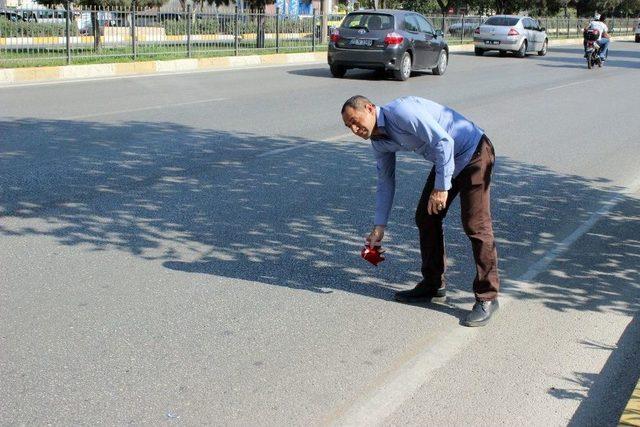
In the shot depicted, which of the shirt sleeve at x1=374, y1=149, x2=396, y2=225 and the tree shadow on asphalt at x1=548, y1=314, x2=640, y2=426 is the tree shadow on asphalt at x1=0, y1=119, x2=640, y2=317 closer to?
the shirt sleeve at x1=374, y1=149, x2=396, y2=225

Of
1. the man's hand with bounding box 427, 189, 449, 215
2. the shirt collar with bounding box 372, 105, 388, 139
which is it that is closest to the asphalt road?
the man's hand with bounding box 427, 189, 449, 215

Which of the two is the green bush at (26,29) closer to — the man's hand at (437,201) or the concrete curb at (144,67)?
the concrete curb at (144,67)

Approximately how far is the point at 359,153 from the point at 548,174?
7.25 ft

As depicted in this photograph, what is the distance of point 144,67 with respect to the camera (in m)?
21.2

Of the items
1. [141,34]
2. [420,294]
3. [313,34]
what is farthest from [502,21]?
[420,294]

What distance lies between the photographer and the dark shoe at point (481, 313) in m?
5.11

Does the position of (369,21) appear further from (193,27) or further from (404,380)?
(404,380)

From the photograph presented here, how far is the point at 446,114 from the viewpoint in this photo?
489 cm

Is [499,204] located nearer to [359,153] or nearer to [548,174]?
[548,174]

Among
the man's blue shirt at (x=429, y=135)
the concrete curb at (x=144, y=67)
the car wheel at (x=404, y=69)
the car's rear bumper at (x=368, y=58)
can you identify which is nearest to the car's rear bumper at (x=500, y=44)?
the concrete curb at (x=144, y=67)

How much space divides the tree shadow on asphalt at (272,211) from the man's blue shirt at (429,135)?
1.01m

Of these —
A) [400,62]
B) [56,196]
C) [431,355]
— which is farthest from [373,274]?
[400,62]

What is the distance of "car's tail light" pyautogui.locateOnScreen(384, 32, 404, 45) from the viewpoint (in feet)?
66.6

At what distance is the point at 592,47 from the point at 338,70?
10103 mm
